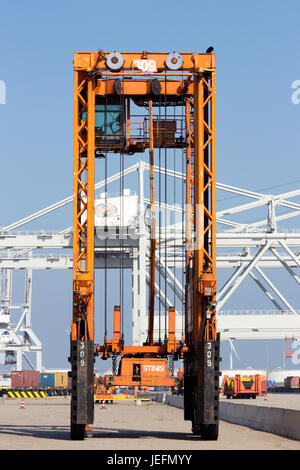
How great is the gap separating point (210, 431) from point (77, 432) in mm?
3098

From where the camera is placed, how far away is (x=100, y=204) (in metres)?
75.1

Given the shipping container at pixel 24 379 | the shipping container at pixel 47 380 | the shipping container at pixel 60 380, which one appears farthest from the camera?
the shipping container at pixel 47 380

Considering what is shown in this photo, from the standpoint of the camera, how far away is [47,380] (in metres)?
97.2

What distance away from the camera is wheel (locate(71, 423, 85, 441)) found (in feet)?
66.2

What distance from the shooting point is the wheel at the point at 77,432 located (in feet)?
66.2

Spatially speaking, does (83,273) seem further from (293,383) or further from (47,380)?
(293,383)

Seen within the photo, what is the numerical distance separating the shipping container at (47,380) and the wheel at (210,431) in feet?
254

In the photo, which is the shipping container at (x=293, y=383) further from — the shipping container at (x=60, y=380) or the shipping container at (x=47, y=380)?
the shipping container at (x=47, y=380)

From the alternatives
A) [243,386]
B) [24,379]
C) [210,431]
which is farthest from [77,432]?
[24,379]

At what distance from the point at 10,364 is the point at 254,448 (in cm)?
10024

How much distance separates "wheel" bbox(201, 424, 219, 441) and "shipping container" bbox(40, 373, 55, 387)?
77.5m

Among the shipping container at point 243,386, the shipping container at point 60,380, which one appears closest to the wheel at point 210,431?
the shipping container at point 243,386
